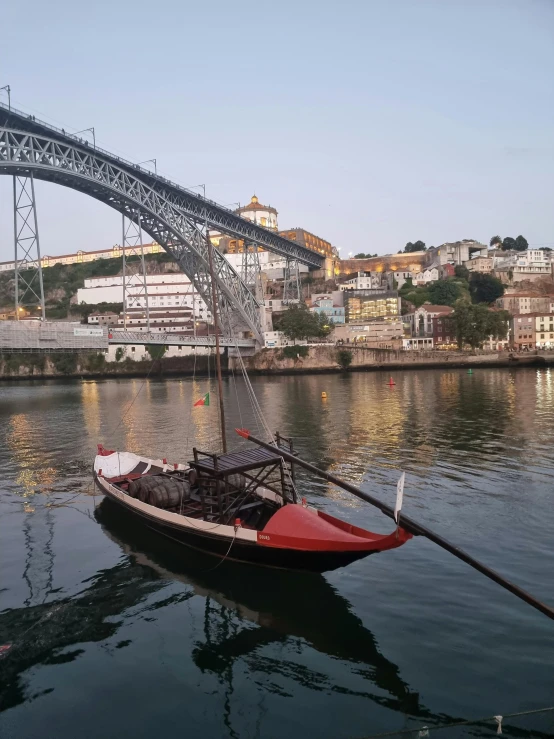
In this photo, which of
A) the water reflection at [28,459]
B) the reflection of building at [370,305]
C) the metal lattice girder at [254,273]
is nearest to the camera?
the water reflection at [28,459]

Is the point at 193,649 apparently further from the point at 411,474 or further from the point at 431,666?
the point at 411,474

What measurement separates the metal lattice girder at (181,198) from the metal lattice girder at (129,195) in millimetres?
444

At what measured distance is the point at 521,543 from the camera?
449 inches

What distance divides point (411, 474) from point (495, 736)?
12071 millimetres

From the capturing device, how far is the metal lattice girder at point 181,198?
40844mm

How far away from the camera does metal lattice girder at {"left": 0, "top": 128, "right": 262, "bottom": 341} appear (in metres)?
40.9

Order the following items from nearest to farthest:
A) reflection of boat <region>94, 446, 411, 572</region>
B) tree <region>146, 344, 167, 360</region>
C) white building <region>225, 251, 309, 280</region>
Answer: reflection of boat <region>94, 446, 411, 572</region> → tree <region>146, 344, 167, 360</region> → white building <region>225, 251, 309, 280</region>

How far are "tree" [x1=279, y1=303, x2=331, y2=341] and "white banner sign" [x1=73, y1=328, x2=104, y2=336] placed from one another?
1425 inches

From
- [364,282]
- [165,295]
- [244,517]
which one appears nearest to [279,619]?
[244,517]

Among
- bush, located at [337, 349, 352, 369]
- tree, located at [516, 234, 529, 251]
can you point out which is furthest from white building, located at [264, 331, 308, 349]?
tree, located at [516, 234, 529, 251]

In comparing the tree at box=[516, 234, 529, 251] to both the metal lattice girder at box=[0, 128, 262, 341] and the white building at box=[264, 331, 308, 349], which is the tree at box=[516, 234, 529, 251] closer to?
the white building at box=[264, 331, 308, 349]

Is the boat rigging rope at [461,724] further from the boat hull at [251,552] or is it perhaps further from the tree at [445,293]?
the tree at [445,293]

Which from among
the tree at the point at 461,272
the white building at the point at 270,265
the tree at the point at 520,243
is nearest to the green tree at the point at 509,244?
the tree at the point at 520,243

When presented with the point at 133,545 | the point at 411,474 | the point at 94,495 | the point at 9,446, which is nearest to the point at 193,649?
the point at 133,545
